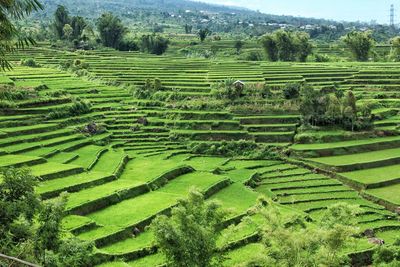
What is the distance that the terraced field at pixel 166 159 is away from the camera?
2119 centimetres

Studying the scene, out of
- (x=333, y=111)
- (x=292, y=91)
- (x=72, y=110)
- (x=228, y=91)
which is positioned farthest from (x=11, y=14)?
(x=292, y=91)

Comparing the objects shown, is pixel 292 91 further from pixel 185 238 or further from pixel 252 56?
pixel 252 56

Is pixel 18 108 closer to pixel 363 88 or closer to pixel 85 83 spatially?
pixel 85 83

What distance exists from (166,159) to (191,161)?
5.73ft

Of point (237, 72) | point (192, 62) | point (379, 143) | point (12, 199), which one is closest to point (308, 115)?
point (379, 143)

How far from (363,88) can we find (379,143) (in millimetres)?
13191

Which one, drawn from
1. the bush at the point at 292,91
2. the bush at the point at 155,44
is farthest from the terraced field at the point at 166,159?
the bush at the point at 155,44

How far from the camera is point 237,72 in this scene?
179ft

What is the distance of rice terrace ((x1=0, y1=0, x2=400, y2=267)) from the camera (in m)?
13.9

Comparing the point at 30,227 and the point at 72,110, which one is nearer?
the point at 30,227

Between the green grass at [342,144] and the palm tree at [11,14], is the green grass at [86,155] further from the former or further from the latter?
the palm tree at [11,14]

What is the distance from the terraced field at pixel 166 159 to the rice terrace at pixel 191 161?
103mm

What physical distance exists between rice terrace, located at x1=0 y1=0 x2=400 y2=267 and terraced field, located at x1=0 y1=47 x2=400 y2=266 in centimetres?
10

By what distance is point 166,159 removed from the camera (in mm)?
32812
